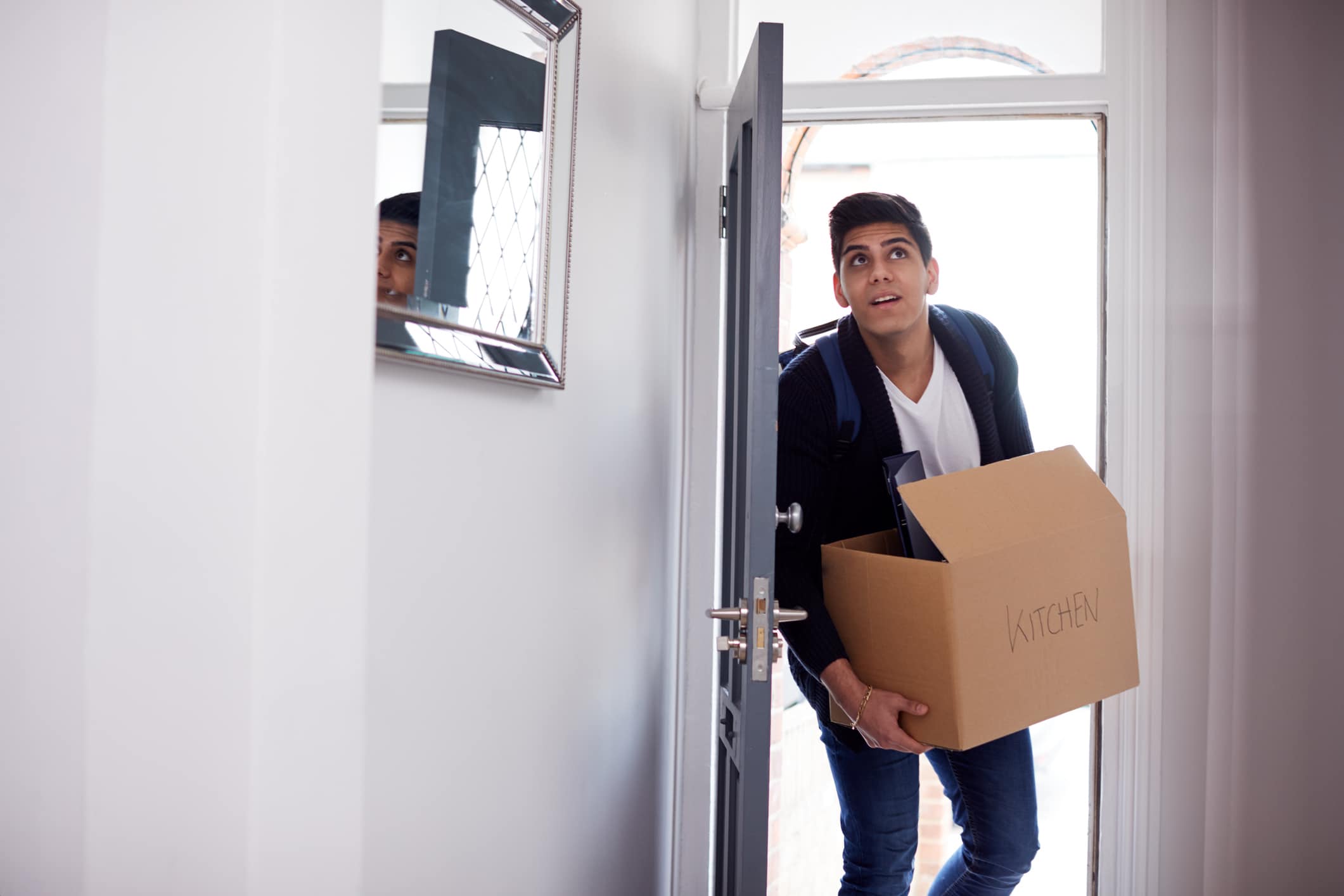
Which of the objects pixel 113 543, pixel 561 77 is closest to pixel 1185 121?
pixel 561 77

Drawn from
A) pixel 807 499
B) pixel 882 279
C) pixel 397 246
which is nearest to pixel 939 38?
pixel 882 279

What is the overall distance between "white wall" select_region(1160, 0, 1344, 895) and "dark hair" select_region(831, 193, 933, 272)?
60 cm

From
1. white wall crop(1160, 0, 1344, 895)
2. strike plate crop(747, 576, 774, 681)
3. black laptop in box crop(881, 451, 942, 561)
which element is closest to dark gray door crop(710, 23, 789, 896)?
strike plate crop(747, 576, 774, 681)

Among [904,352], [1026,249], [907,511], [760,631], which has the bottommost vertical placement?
[760,631]

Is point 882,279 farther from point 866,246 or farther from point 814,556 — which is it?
point 814,556

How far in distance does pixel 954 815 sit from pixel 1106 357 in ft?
3.37

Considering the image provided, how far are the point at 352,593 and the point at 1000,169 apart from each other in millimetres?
1838

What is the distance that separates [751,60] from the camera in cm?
153

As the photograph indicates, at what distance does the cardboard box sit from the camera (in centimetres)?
129

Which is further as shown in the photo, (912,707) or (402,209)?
(912,707)

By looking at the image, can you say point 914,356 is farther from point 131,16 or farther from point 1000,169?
point 131,16

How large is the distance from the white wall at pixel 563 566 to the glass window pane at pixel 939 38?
302mm

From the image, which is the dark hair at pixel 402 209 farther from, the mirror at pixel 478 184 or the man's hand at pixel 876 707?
the man's hand at pixel 876 707

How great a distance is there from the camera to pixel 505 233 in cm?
114
